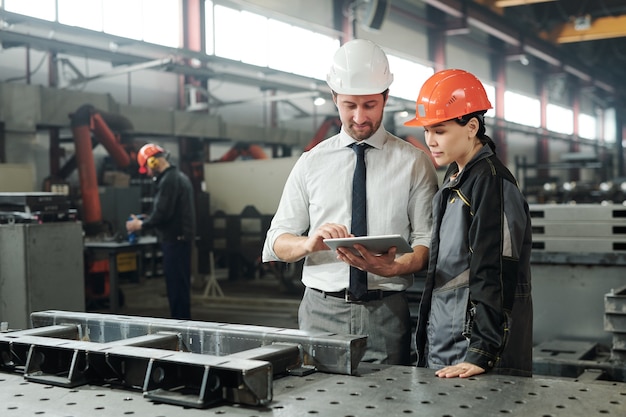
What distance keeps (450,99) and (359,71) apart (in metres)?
0.31

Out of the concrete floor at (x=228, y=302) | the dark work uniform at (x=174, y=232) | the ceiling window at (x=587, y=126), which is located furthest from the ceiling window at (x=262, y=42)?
the ceiling window at (x=587, y=126)

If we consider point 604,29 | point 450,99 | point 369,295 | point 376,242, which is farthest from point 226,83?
point 376,242

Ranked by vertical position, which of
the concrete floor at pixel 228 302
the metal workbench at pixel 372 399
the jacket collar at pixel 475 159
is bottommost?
the concrete floor at pixel 228 302

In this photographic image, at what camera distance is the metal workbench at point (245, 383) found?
1.19m

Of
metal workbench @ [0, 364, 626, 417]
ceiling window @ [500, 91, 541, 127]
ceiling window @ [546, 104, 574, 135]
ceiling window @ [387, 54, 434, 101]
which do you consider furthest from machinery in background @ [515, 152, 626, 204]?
metal workbench @ [0, 364, 626, 417]

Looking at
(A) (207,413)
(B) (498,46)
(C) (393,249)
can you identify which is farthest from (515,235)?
(B) (498,46)

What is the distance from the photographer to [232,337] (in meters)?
1.54

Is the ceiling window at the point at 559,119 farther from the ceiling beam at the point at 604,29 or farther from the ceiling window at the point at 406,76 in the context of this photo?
the ceiling window at the point at 406,76

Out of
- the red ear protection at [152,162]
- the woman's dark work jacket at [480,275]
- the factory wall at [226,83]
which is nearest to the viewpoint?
the woman's dark work jacket at [480,275]

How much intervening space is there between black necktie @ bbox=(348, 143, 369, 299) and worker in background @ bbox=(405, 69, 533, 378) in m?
0.19

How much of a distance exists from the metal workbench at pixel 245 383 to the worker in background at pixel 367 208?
39 cm

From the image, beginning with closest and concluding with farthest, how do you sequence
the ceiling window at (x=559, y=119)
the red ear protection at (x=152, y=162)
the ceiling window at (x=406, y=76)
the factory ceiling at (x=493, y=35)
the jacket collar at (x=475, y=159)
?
1. the jacket collar at (x=475, y=159)
2. the red ear protection at (x=152, y=162)
3. the factory ceiling at (x=493, y=35)
4. the ceiling window at (x=406, y=76)
5. the ceiling window at (x=559, y=119)

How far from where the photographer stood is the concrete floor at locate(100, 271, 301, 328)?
6663 mm

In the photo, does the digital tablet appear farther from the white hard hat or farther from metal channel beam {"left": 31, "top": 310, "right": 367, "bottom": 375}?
the white hard hat
